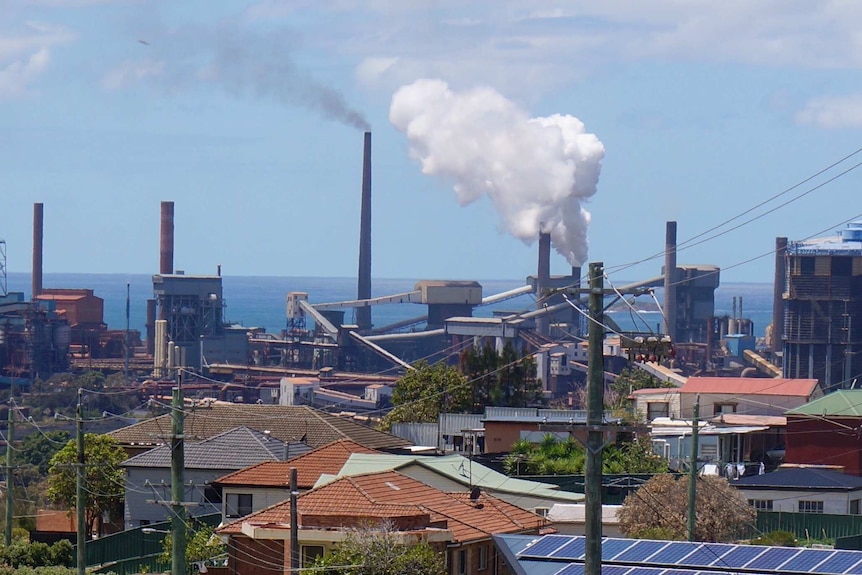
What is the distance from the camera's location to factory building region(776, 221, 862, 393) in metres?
142

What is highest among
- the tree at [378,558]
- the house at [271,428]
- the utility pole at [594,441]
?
the utility pole at [594,441]

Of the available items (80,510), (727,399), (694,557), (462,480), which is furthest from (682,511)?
(727,399)

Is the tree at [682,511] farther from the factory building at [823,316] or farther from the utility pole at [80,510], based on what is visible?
the factory building at [823,316]

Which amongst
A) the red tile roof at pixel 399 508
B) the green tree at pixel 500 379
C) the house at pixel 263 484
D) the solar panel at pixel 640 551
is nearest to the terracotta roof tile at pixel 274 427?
the house at pixel 263 484

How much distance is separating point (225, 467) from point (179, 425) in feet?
81.2

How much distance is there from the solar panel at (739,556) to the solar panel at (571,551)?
235cm

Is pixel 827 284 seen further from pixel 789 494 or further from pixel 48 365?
pixel 789 494

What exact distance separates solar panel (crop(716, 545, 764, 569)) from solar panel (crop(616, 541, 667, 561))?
1355mm

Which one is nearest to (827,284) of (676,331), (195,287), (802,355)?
(802,355)

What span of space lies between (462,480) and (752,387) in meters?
40.5

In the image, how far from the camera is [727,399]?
80000mm

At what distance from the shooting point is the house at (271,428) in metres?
59.1

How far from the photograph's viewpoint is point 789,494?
52.3 metres

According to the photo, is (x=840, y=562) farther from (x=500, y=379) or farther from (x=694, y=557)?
(x=500, y=379)
